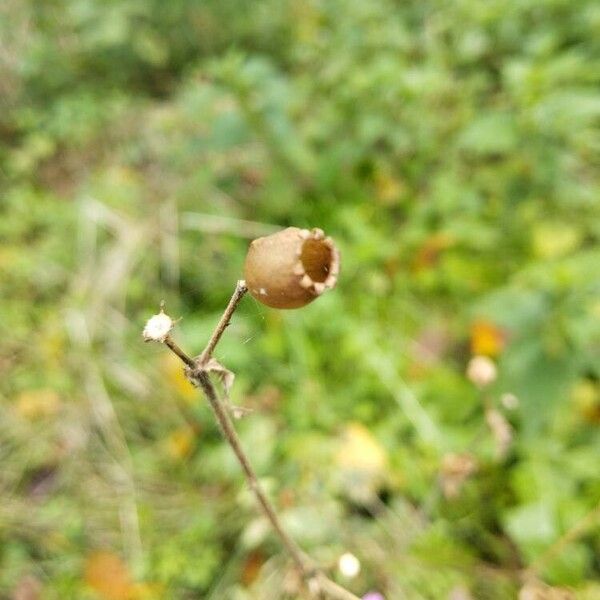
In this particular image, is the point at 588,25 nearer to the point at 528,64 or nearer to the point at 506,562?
the point at 528,64

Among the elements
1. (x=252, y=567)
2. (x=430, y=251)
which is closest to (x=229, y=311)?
Answer: (x=252, y=567)

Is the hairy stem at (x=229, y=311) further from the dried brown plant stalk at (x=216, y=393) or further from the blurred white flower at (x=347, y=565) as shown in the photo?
the blurred white flower at (x=347, y=565)

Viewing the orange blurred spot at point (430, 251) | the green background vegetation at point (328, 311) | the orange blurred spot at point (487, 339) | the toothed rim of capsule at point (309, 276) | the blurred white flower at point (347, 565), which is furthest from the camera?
the orange blurred spot at point (430, 251)

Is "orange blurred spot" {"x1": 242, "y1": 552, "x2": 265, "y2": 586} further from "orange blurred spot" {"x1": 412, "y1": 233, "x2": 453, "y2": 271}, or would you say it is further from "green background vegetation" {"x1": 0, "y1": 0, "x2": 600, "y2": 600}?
"orange blurred spot" {"x1": 412, "y1": 233, "x2": 453, "y2": 271}

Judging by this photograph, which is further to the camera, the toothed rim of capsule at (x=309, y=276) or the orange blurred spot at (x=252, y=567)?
the orange blurred spot at (x=252, y=567)

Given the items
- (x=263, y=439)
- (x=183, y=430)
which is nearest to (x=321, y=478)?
(x=263, y=439)

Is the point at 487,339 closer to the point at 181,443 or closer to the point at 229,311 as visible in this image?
the point at 181,443

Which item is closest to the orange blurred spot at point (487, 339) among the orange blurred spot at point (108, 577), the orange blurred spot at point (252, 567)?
the orange blurred spot at point (252, 567)
